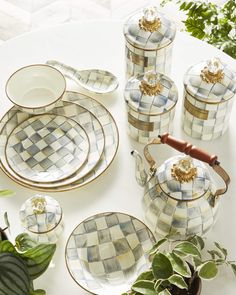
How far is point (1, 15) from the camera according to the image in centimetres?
251

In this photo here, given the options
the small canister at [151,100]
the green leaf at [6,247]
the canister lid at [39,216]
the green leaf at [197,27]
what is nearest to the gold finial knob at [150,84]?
the small canister at [151,100]

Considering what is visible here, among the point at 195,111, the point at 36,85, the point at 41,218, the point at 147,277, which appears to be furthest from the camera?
the point at 36,85

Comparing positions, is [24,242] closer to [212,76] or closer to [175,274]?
[175,274]

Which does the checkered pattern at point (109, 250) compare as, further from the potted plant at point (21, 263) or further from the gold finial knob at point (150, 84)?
the gold finial knob at point (150, 84)

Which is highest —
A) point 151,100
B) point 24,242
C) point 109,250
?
point 151,100

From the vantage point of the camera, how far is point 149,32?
4.11 ft

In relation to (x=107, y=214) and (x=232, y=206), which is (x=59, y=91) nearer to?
(x=107, y=214)

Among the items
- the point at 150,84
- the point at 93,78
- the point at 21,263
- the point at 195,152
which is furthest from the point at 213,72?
the point at 21,263

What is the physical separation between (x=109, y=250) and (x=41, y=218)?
150 millimetres

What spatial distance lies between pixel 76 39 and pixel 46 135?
0.33 metres

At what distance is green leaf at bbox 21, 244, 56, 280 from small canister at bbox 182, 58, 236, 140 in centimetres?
46

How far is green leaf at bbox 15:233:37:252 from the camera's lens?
3.29 ft

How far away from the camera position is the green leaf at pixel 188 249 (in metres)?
0.98

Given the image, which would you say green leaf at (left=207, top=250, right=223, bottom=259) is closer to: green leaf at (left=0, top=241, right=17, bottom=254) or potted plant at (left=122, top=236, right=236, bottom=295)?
potted plant at (left=122, top=236, right=236, bottom=295)
